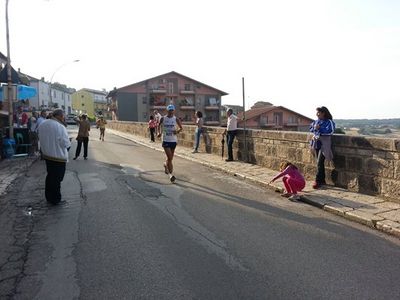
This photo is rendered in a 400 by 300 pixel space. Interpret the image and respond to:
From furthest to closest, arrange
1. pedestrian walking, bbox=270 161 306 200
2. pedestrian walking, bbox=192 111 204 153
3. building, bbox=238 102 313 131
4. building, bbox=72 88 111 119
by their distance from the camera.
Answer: building, bbox=72 88 111 119 → building, bbox=238 102 313 131 → pedestrian walking, bbox=192 111 204 153 → pedestrian walking, bbox=270 161 306 200

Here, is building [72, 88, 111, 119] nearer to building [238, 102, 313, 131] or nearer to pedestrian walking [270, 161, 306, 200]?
building [238, 102, 313, 131]

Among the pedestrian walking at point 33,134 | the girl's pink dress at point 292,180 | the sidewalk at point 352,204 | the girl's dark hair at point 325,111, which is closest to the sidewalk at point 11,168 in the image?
the pedestrian walking at point 33,134

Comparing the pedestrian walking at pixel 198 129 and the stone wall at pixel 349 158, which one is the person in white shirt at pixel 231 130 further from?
the pedestrian walking at pixel 198 129

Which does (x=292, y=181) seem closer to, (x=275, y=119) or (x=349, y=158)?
(x=349, y=158)

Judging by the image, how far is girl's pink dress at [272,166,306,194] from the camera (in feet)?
24.7

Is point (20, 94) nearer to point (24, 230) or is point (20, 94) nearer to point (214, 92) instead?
point (24, 230)

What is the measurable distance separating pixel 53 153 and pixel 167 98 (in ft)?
221

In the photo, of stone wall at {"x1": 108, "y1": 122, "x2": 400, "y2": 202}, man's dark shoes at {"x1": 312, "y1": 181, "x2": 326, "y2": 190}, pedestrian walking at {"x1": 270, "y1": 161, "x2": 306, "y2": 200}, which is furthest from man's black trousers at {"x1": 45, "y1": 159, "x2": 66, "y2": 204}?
stone wall at {"x1": 108, "y1": 122, "x2": 400, "y2": 202}

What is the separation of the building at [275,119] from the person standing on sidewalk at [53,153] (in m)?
56.7

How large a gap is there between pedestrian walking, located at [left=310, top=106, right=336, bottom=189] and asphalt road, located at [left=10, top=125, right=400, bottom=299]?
1.28 m

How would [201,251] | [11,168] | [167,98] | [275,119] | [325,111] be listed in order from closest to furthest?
1. [201,251]
2. [325,111]
3. [11,168]
4. [275,119]
5. [167,98]

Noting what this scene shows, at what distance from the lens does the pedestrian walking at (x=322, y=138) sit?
8102mm

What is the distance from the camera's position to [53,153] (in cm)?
709

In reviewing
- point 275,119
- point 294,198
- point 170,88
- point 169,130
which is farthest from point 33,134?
point 170,88
